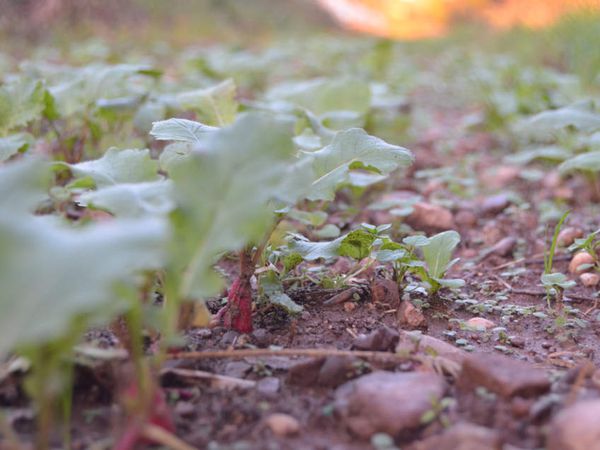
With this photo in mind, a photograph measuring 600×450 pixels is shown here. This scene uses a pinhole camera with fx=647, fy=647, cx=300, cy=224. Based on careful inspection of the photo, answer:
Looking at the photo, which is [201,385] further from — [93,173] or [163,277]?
A: [93,173]

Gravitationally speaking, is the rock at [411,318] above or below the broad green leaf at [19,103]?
below

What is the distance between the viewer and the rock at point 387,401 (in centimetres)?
103

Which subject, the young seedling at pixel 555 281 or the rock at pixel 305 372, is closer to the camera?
the rock at pixel 305 372

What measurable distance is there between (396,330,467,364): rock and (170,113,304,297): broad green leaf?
0.45 metres

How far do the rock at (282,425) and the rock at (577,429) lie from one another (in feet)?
1.28

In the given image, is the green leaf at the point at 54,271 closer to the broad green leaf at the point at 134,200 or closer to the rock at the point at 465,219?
the broad green leaf at the point at 134,200

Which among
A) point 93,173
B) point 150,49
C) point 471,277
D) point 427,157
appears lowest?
point 150,49

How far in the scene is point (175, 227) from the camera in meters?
0.99

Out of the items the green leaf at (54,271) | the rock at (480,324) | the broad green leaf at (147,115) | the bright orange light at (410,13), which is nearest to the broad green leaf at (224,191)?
the green leaf at (54,271)

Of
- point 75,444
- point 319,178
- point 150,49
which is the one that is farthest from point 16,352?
point 150,49

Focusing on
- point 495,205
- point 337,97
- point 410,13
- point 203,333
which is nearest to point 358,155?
point 203,333

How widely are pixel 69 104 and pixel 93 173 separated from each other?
113cm

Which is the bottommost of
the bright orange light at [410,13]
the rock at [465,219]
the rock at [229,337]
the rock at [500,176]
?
the bright orange light at [410,13]

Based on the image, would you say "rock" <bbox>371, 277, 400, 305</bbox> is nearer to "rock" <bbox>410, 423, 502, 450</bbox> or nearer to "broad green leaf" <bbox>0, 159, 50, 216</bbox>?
"rock" <bbox>410, 423, 502, 450</bbox>
